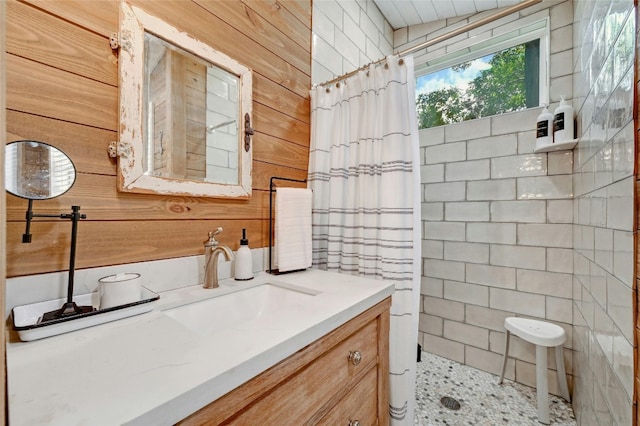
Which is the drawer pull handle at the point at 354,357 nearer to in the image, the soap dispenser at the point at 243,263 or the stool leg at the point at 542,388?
the soap dispenser at the point at 243,263

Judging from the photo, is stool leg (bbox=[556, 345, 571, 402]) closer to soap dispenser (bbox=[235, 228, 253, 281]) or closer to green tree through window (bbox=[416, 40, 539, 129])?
green tree through window (bbox=[416, 40, 539, 129])

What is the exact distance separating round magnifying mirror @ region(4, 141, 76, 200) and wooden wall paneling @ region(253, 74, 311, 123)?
Result: 80 centimetres

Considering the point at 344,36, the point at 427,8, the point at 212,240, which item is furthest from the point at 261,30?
the point at 427,8

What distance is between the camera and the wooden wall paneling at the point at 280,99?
1286 mm

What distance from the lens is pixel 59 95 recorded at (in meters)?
0.73

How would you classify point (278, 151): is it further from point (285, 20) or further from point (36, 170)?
point (36, 170)

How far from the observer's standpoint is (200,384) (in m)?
0.43

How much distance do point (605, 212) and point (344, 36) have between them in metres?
1.74

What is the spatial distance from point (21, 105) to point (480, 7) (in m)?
2.67

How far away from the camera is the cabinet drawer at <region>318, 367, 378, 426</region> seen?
770 mm

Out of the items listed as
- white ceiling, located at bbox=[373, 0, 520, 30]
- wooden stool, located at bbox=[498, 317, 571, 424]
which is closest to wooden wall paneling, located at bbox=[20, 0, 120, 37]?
white ceiling, located at bbox=[373, 0, 520, 30]

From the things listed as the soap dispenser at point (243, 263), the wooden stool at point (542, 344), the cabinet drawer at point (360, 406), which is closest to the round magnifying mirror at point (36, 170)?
the soap dispenser at point (243, 263)

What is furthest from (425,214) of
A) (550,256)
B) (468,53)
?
(468,53)

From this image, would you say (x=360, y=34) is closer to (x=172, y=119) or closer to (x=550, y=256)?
(x=172, y=119)
